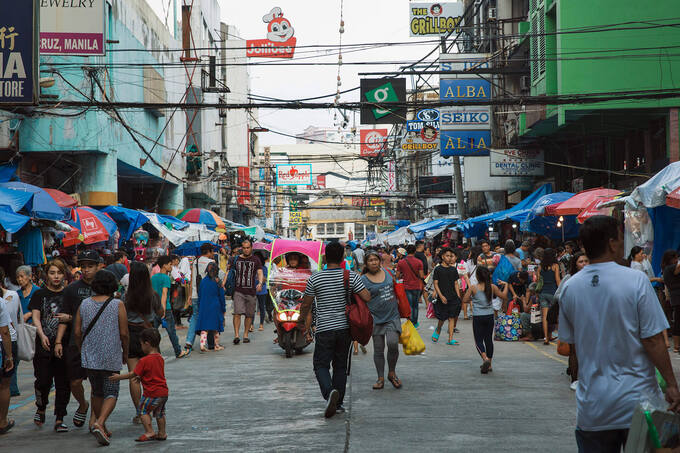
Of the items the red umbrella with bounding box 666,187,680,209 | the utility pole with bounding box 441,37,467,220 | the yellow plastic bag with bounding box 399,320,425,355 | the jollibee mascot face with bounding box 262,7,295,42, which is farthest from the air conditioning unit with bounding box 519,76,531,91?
the yellow plastic bag with bounding box 399,320,425,355

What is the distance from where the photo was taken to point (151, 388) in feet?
24.0

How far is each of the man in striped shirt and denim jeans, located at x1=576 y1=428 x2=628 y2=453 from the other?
174 inches

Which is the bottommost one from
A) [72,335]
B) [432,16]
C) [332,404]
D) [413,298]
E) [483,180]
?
[332,404]

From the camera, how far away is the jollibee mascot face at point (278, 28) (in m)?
46.6

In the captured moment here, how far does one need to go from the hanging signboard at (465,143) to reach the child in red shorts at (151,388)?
23.8m

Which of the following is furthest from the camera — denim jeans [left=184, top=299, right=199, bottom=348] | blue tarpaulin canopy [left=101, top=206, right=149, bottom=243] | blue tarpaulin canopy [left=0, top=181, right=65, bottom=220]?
blue tarpaulin canopy [left=101, top=206, right=149, bottom=243]

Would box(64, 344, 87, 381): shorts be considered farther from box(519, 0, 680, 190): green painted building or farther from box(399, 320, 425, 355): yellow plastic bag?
box(519, 0, 680, 190): green painted building

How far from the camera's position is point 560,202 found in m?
19.2

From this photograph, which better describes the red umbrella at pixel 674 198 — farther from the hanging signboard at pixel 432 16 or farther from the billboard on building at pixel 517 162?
the hanging signboard at pixel 432 16

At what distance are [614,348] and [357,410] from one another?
4.80 meters

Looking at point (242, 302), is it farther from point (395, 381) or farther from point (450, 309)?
point (395, 381)

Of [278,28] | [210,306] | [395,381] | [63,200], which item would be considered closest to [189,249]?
[63,200]

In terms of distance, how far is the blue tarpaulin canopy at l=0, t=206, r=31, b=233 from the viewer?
12.7 meters

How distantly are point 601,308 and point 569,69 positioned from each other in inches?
798
